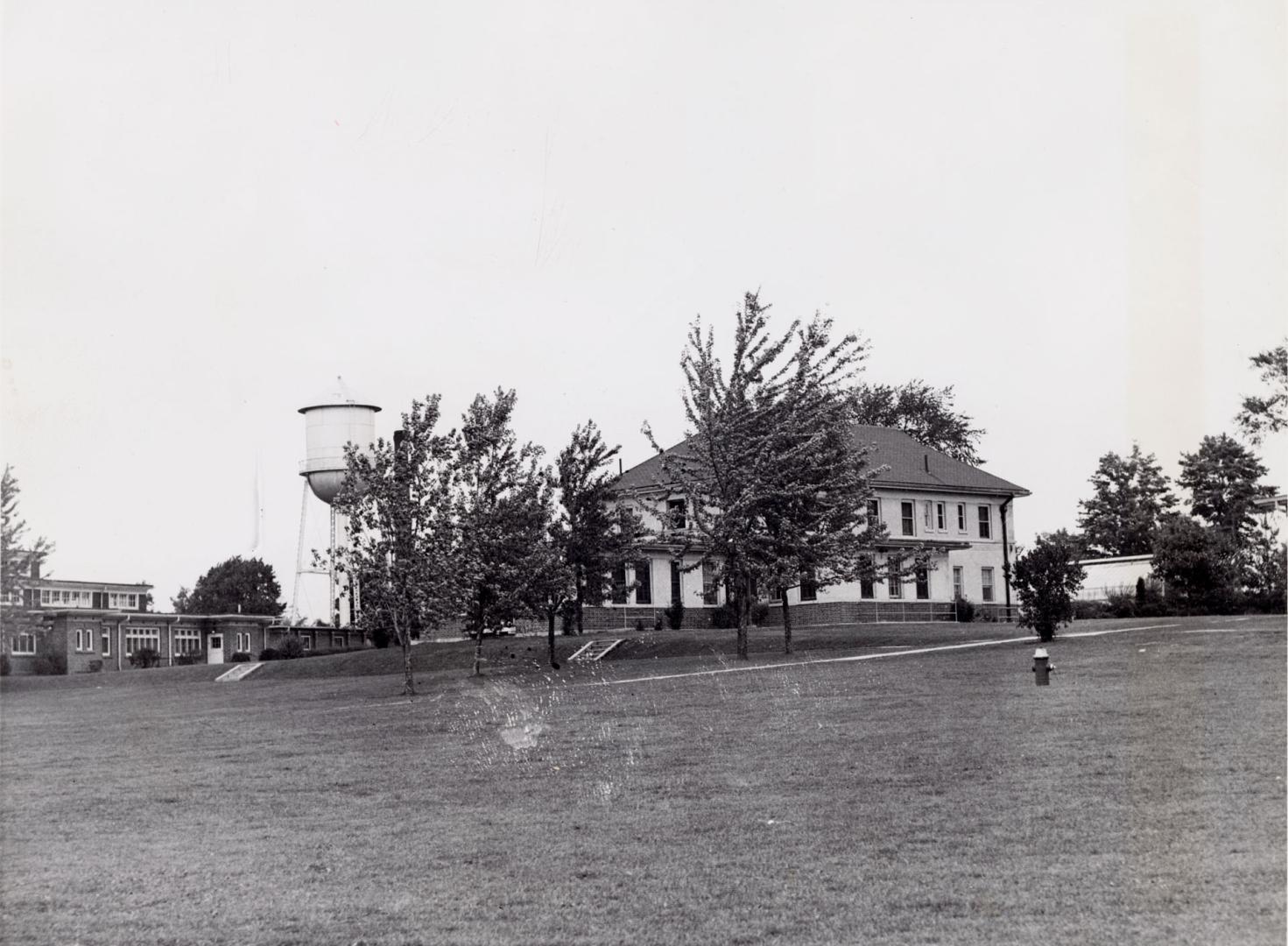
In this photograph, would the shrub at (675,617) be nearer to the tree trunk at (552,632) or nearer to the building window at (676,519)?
the tree trunk at (552,632)

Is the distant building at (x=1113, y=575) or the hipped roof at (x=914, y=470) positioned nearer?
the hipped roof at (x=914, y=470)

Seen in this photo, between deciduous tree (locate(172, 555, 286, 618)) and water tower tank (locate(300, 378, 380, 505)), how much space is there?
45.7m

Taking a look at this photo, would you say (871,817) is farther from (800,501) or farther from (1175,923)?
(800,501)

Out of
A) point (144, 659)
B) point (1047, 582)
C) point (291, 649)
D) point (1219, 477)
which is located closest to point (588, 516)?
point (1047, 582)

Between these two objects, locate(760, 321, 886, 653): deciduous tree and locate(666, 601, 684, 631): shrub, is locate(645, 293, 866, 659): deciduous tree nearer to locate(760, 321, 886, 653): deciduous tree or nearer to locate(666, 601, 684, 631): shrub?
locate(760, 321, 886, 653): deciduous tree

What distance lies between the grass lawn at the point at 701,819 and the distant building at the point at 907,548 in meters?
27.4

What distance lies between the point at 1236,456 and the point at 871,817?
2417 inches

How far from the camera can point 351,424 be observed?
51.5 meters

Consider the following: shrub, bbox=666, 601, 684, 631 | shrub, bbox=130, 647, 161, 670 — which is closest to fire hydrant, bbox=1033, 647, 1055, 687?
shrub, bbox=666, 601, 684, 631

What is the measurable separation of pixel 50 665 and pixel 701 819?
45.8 meters

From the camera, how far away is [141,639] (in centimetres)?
5966


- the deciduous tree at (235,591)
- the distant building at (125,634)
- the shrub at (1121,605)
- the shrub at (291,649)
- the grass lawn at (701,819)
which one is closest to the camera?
the grass lawn at (701,819)

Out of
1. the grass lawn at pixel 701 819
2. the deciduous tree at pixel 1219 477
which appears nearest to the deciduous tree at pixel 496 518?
the grass lawn at pixel 701 819

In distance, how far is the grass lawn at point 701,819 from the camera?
9.45 meters
